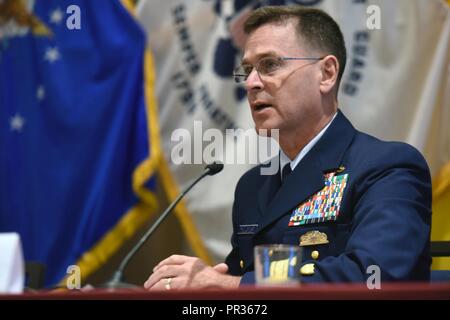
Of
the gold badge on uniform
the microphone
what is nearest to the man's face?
the microphone

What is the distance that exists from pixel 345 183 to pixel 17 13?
2.53 metres

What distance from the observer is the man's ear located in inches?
92.2

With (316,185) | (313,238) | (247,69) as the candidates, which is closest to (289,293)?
(313,238)

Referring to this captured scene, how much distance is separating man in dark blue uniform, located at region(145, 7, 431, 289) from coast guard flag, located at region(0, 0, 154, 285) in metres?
1.19

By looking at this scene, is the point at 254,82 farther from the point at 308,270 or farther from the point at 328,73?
the point at 308,270

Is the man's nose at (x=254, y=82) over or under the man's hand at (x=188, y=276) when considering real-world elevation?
over

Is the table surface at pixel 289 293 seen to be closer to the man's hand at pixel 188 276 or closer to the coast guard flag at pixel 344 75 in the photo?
the man's hand at pixel 188 276

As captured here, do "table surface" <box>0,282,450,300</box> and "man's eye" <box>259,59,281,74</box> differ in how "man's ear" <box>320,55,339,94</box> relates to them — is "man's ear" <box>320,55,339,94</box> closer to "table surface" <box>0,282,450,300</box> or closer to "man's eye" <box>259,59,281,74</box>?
"man's eye" <box>259,59,281,74</box>

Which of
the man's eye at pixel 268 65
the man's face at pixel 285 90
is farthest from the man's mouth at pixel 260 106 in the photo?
the man's eye at pixel 268 65

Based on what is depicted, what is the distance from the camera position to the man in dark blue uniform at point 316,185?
69.0 inches

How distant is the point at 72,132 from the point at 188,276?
6.59 ft

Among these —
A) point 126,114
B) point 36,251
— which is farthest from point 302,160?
point 36,251

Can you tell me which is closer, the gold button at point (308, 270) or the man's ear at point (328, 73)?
the gold button at point (308, 270)
